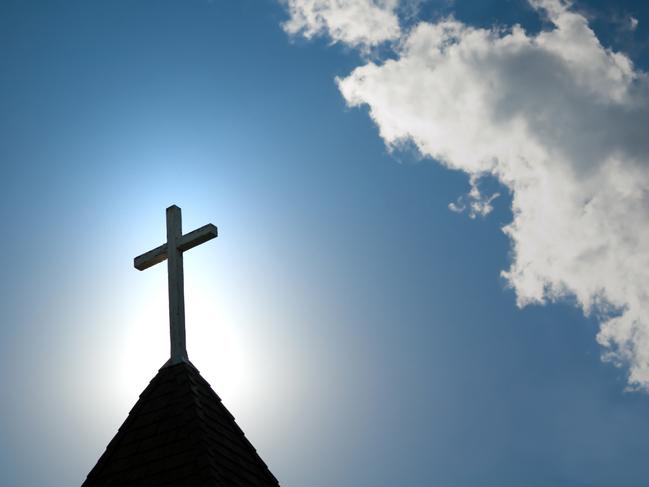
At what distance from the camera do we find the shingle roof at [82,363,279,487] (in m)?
5.19

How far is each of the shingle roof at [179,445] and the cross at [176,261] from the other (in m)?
0.29

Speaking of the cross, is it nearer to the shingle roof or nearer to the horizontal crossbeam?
the horizontal crossbeam

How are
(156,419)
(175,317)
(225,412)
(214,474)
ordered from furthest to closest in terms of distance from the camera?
(175,317), (225,412), (156,419), (214,474)

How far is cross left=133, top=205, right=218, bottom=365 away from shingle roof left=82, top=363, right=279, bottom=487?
0.96 feet

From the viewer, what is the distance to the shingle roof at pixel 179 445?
5188mm

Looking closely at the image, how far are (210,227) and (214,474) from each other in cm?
295

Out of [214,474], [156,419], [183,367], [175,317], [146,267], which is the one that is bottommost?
[214,474]

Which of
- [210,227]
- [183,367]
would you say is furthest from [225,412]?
[210,227]

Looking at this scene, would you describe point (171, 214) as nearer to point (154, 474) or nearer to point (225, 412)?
point (225, 412)

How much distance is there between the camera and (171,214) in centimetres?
775

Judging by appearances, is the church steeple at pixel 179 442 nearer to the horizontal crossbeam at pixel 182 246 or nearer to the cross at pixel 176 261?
the cross at pixel 176 261

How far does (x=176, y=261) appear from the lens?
24.3ft

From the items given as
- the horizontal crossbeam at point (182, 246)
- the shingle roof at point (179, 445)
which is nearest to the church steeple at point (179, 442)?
the shingle roof at point (179, 445)

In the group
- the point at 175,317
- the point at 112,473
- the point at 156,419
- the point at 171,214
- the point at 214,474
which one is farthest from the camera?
the point at 171,214
